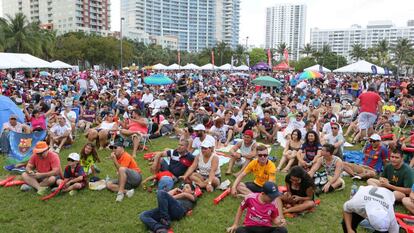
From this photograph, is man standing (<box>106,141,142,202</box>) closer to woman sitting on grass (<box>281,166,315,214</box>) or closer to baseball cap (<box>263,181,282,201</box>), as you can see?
woman sitting on grass (<box>281,166,315,214</box>)

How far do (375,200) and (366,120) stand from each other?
765 centimetres

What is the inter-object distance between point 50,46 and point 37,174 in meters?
51.7

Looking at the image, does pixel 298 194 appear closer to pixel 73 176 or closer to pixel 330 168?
pixel 330 168

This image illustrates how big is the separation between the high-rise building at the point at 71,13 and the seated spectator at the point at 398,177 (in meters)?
105

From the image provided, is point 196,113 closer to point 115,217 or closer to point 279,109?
point 279,109

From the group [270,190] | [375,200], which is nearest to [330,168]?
[270,190]

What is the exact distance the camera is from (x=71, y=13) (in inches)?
4107

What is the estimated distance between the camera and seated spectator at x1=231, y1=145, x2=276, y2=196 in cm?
595

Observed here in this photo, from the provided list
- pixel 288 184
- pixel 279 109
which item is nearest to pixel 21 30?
pixel 279 109

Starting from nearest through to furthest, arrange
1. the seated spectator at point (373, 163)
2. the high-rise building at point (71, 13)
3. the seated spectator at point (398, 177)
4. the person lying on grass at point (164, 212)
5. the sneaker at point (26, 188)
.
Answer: the person lying on grass at point (164, 212)
the seated spectator at point (398, 177)
the sneaker at point (26, 188)
the seated spectator at point (373, 163)
the high-rise building at point (71, 13)

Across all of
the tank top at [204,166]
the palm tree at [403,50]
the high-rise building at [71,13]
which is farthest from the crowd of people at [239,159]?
the high-rise building at [71,13]

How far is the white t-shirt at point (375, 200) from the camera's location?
356 centimetres

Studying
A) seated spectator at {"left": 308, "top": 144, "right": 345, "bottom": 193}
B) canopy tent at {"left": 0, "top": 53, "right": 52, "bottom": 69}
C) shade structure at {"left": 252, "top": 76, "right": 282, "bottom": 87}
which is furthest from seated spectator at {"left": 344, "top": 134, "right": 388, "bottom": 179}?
canopy tent at {"left": 0, "top": 53, "right": 52, "bottom": 69}

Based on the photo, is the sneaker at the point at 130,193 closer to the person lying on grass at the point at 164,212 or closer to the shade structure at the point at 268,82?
the person lying on grass at the point at 164,212
